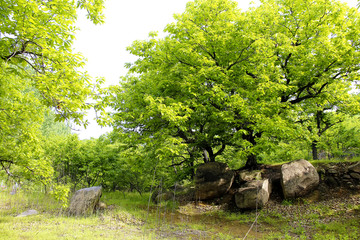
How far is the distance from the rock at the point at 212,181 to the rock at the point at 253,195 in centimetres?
122

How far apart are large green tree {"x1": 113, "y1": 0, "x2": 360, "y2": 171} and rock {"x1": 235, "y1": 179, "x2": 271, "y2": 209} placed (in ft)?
5.19

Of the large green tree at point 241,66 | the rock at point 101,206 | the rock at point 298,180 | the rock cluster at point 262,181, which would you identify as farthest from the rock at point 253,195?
the rock at point 101,206

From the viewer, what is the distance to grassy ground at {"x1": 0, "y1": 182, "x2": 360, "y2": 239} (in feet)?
23.5

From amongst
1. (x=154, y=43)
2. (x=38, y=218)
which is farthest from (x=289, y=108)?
(x=38, y=218)

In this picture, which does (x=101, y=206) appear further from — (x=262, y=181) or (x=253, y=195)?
(x=262, y=181)

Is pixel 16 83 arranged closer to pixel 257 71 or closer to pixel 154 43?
pixel 154 43

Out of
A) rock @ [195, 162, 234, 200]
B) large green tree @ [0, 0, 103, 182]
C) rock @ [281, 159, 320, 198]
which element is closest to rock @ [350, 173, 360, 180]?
rock @ [281, 159, 320, 198]

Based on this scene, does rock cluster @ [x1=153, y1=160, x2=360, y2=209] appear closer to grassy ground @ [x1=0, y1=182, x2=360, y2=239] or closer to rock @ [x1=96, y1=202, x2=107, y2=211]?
grassy ground @ [x1=0, y1=182, x2=360, y2=239]

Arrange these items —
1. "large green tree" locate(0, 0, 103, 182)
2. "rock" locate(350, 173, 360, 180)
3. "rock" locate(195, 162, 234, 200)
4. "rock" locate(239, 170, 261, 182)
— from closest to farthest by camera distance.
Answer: "large green tree" locate(0, 0, 103, 182), "rock" locate(350, 173, 360, 180), "rock" locate(239, 170, 261, 182), "rock" locate(195, 162, 234, 200)

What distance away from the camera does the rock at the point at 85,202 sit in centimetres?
1005

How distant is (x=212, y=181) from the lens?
1212cm

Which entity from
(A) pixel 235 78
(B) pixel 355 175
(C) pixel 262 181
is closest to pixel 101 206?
(C) pixel 262 181

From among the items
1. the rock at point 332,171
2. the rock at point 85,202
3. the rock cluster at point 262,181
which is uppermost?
the rock at point 332,171

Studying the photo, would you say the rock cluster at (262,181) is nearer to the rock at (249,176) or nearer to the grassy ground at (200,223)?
the rock at (249,176)
